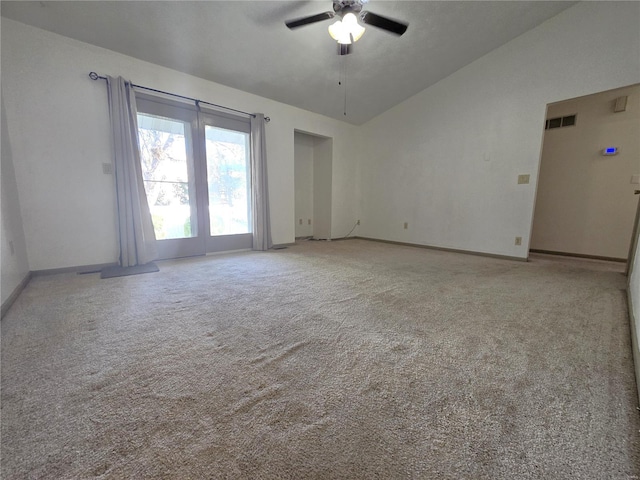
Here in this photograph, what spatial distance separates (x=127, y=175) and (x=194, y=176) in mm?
786

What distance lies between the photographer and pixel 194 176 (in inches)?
137

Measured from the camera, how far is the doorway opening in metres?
5.39

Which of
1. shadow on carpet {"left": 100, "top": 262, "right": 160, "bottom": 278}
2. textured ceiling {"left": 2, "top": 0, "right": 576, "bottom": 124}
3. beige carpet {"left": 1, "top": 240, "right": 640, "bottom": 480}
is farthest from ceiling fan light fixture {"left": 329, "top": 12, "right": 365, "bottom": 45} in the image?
shadow on carpet {"left": 100, "top": 262, "right": 160, "bottom": 278}

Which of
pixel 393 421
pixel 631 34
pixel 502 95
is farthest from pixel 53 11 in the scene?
pixel 631 34

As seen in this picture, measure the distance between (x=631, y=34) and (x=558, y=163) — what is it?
180 centimetres

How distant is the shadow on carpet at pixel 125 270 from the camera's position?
2.64 meters

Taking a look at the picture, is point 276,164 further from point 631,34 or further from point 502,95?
point 631,34

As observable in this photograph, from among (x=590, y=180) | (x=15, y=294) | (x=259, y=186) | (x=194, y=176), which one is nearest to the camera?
(x=15, y=294)

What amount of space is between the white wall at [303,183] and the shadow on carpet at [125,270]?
10.2 feet

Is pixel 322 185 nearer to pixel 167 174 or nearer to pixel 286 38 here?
pixel 286 38

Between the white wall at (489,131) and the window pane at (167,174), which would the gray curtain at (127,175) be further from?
the white wall at (489,131)

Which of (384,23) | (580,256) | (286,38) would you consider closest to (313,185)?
(286,38)

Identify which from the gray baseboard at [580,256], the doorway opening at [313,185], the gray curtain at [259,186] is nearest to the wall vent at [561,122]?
the gray baseboard at [580,256]

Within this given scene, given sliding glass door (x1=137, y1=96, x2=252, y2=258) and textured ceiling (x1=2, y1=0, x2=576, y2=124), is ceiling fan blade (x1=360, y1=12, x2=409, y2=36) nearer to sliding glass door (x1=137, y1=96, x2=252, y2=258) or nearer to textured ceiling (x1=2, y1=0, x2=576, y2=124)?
textured ceiling (x1=2, y1=0, x2=576, y2=124)
